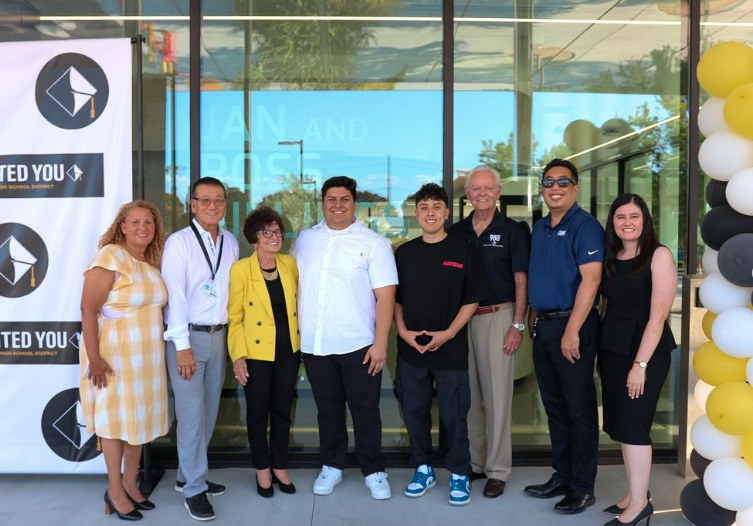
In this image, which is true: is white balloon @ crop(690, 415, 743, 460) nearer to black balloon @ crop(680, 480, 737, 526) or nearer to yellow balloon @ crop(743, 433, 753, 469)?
yellow balloon @ crop(743, 433, 753, 469)

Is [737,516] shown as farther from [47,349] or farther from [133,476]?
[47,349]

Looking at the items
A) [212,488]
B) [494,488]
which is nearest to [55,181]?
[212,488]

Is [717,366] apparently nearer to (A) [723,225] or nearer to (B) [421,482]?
(A) [723,225]

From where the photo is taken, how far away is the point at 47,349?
3670mm

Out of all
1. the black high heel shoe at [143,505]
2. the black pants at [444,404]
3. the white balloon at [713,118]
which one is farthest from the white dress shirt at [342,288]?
the white balloon at [713,118]

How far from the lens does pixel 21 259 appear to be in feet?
12.0

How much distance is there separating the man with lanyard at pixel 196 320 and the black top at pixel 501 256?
4.63ft

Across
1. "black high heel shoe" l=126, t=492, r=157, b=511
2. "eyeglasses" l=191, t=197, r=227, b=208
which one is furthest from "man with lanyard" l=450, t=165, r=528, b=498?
"black high heel shoe" l=126, t=492, r=157, b=511

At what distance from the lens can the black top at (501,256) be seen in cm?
365

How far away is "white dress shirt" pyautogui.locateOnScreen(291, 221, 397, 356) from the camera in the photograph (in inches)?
137

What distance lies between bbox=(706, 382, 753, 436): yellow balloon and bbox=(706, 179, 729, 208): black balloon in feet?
2.87

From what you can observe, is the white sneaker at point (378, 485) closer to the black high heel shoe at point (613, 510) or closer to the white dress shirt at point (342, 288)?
the white dress shirt at point (342, 288)

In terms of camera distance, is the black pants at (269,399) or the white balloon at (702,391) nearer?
the white balloon at (702,391)

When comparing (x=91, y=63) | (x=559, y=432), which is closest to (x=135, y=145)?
(x=91, y=63)
